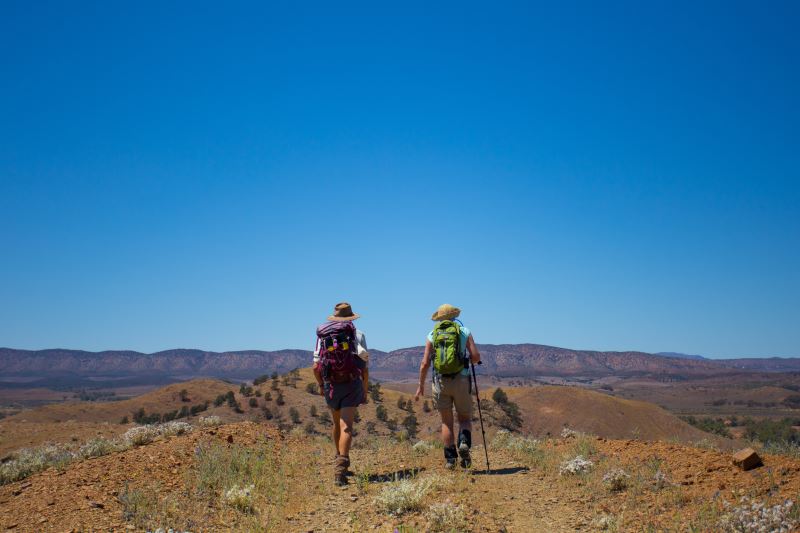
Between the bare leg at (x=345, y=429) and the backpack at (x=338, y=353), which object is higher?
the backpack at (x=338, y=353)

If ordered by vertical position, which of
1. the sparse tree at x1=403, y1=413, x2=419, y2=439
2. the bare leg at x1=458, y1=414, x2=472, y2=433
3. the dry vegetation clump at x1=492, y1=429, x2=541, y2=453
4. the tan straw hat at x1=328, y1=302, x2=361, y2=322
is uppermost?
the tan straw hat at x1=328, y1=302, x2=361, y2=322

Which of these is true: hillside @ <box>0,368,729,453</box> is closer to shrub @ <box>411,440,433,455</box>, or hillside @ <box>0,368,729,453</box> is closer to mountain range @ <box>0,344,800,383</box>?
shrub @ <box>411,440,433,455</box>

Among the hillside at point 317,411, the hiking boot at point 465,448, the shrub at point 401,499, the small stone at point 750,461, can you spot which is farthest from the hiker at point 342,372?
the hillside at point 317,411

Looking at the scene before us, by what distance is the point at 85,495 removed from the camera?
6598 mm

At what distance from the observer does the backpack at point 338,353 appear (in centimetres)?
773

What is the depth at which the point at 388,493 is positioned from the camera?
20.5 ft

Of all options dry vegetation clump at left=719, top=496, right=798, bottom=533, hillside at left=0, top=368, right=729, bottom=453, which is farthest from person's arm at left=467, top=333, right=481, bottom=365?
hillside at left=0, top=368, right=729, bottom=453

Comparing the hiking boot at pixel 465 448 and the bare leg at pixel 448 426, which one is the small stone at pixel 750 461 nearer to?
the hiking boot at pixel 465 448

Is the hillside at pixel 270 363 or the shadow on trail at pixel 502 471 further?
the hillside at pixel 270 363

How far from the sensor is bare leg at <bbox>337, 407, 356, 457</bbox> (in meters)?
7.73

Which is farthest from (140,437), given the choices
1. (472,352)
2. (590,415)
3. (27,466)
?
(590,415)

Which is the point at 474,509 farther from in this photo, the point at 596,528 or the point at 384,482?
the point at 384,482

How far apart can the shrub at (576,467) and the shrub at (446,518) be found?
306 centimetres

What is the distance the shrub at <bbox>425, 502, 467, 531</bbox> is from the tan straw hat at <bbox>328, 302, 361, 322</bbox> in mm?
3102
